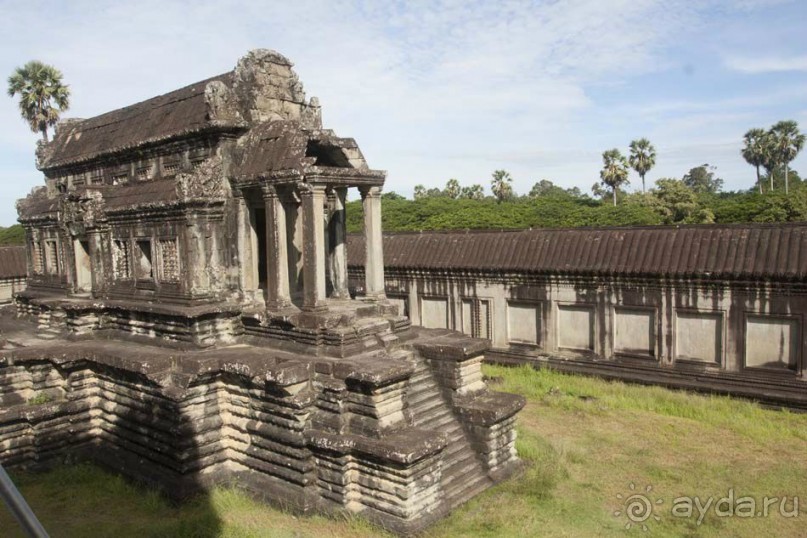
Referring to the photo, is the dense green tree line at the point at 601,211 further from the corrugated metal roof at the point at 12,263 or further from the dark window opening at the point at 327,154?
the dark window opening at the point at 327,154

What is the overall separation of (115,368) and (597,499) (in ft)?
25.9

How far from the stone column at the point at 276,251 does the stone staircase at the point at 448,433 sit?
8.11 feet

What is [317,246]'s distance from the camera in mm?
9906

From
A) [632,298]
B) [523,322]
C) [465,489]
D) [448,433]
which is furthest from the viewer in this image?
[523,322]

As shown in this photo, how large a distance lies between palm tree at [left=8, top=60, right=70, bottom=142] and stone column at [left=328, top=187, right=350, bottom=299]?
25.4m

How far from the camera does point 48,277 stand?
15.5 metres

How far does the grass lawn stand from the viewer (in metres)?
8.28

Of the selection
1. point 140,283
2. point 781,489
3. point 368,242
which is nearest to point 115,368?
point 140,283

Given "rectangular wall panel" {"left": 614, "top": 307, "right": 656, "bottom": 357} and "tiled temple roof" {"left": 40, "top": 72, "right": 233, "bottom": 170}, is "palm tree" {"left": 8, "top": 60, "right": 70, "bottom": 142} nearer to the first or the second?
"tiled temple roof" {"left": 40, "top": 72, "right": 233, "bottom": 170}

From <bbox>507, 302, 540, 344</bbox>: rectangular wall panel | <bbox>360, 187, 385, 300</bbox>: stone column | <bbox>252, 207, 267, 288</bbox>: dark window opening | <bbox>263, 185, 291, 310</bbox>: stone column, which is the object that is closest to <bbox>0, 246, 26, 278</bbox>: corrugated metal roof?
<bbox>252, 207, 267, 288</bbox>: dark window opening

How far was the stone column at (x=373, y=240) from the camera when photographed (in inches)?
435

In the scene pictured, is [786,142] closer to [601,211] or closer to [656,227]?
[601,211]

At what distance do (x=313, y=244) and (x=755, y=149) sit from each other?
62705 millimetres

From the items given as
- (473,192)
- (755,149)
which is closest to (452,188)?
(473,192)
